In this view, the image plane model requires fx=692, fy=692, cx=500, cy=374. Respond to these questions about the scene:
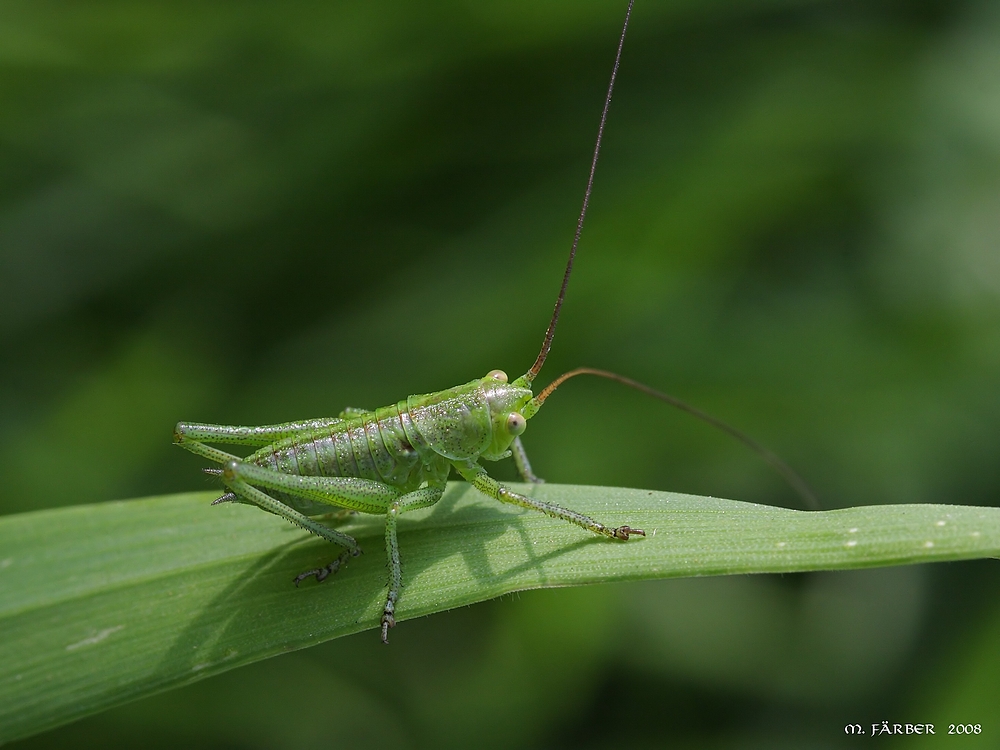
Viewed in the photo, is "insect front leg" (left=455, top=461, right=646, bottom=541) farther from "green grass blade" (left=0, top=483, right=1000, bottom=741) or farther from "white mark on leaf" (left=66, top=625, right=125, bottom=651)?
"white mark on leaf" (left=66, top=625, right=125, bottom=651)

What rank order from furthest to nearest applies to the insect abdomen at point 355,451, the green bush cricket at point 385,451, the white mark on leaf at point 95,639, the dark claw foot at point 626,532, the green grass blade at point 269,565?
the insect abdomen at point 355,451
the green bush cricket at point 385,451
the dark claw foot at point 626,532
the white mark on leaf at point 95,639
the green grass blade at point 269,565

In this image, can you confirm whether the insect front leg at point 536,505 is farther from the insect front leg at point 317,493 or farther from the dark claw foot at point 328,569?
the dark claw foot at point 328,569

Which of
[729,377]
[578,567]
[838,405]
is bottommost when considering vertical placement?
[578,567]

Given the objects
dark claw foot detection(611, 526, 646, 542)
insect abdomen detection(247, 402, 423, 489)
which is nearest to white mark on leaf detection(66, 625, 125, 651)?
insect abdomen detection(247, 402, 423, 489)

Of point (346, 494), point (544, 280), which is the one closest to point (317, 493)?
point (346, 494)

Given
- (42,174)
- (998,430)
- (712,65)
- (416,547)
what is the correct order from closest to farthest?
(416,547) → (998,430) → (42,174) → (712,65)

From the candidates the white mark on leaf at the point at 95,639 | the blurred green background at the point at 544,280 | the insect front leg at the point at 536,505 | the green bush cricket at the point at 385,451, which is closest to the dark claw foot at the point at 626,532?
the insect front leg at the point at 536,505

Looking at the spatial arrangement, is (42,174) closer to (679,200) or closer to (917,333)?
(679,200)

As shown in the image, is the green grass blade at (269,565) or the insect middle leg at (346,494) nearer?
the green grass blade at (269,565)

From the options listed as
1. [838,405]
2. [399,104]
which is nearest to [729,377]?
[838,405]
